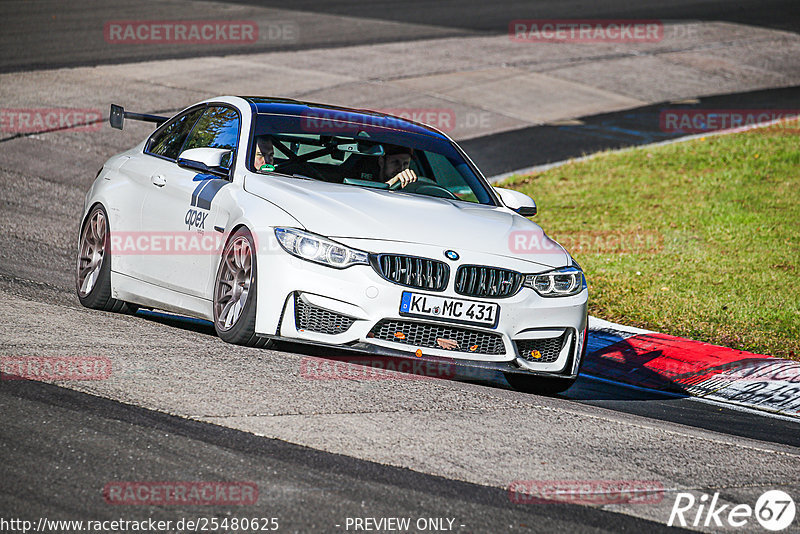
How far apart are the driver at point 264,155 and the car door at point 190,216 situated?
164mm

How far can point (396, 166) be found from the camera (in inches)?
313

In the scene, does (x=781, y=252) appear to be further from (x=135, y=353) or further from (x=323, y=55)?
(x=323, y=55)

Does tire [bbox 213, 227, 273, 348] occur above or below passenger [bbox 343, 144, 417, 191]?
below

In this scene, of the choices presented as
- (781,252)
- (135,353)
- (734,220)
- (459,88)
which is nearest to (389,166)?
(135,353)

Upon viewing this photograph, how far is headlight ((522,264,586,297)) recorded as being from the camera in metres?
6.77

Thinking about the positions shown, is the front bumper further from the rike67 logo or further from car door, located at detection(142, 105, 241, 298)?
the rike67 logo

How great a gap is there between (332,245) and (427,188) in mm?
1682

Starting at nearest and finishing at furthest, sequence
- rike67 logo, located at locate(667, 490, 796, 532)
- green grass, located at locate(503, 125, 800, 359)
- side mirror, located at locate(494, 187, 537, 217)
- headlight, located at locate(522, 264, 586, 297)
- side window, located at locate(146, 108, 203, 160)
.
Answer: rike67 logo, located at locate(667, 490, 796, 532), headlight, located at locate(522, 264, 586, 297), side mirror, located at locate(494, 187, 537, 217), side window, located at locate(146, 108, 203, 160), green grass, located at locate(503, 125, 800, 359)

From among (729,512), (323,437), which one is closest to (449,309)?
(323,437)

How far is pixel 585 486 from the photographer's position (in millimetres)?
4977

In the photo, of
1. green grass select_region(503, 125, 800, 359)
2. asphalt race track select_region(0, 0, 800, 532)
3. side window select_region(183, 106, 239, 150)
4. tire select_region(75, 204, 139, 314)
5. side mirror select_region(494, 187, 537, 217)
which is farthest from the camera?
green grass select_region(503, 125, 800, 359)

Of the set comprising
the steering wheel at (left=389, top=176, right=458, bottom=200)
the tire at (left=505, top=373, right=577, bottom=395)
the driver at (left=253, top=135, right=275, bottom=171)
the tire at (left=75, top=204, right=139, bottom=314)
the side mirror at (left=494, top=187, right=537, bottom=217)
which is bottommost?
the tire at (left=505, top=373, right=577, bottom=395)

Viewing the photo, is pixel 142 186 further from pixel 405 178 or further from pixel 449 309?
→ pixel 449 309

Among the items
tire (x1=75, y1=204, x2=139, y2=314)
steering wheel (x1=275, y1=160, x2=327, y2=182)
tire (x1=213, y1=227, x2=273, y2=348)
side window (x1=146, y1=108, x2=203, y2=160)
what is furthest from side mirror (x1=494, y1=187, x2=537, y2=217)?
tire (x1=75, y1=204, x2=139, y2=314)
